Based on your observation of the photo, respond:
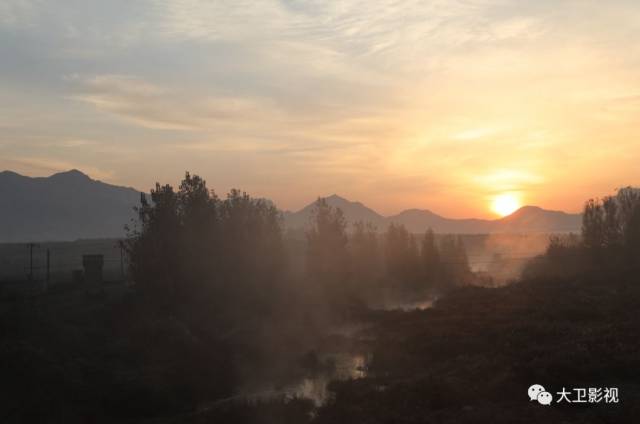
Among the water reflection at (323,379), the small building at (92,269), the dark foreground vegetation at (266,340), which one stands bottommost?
the water reflection at (323,379)

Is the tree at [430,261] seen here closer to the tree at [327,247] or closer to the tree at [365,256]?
the tree at [365,256]

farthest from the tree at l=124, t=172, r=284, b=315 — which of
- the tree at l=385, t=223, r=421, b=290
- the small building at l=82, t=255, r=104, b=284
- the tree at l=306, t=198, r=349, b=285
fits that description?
the tree at l=385, t=223, r=421, b=290

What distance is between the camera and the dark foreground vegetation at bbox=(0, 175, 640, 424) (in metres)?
25.3

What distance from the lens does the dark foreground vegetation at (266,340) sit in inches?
997

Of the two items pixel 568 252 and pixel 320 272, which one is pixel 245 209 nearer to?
pixel 320 272

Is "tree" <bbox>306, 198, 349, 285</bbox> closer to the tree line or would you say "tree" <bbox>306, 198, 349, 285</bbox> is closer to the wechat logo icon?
the tree line

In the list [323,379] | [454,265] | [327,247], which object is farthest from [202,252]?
[454,265]

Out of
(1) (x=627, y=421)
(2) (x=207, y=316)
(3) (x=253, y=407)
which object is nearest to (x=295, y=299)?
(2) (x=207, y=316)

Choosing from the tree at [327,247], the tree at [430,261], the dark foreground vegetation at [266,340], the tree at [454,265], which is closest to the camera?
the dark foreground vegetation at [266,340]

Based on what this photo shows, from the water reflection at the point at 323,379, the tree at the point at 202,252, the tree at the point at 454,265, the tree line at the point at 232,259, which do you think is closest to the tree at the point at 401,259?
the tree line at the point at 232,259

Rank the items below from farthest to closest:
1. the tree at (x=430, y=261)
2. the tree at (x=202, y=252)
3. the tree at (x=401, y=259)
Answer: the tree at (x=430, y=261) → the tree at (x=401, y=259) → the tree at (x=202, y=252)

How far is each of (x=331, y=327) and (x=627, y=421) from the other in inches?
1430

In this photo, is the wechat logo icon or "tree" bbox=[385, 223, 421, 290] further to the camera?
"tree" bbox=[385, 223, 421, 290]

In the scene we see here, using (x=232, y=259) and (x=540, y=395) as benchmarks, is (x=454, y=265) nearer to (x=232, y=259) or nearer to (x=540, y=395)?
(x=232, y=259)
